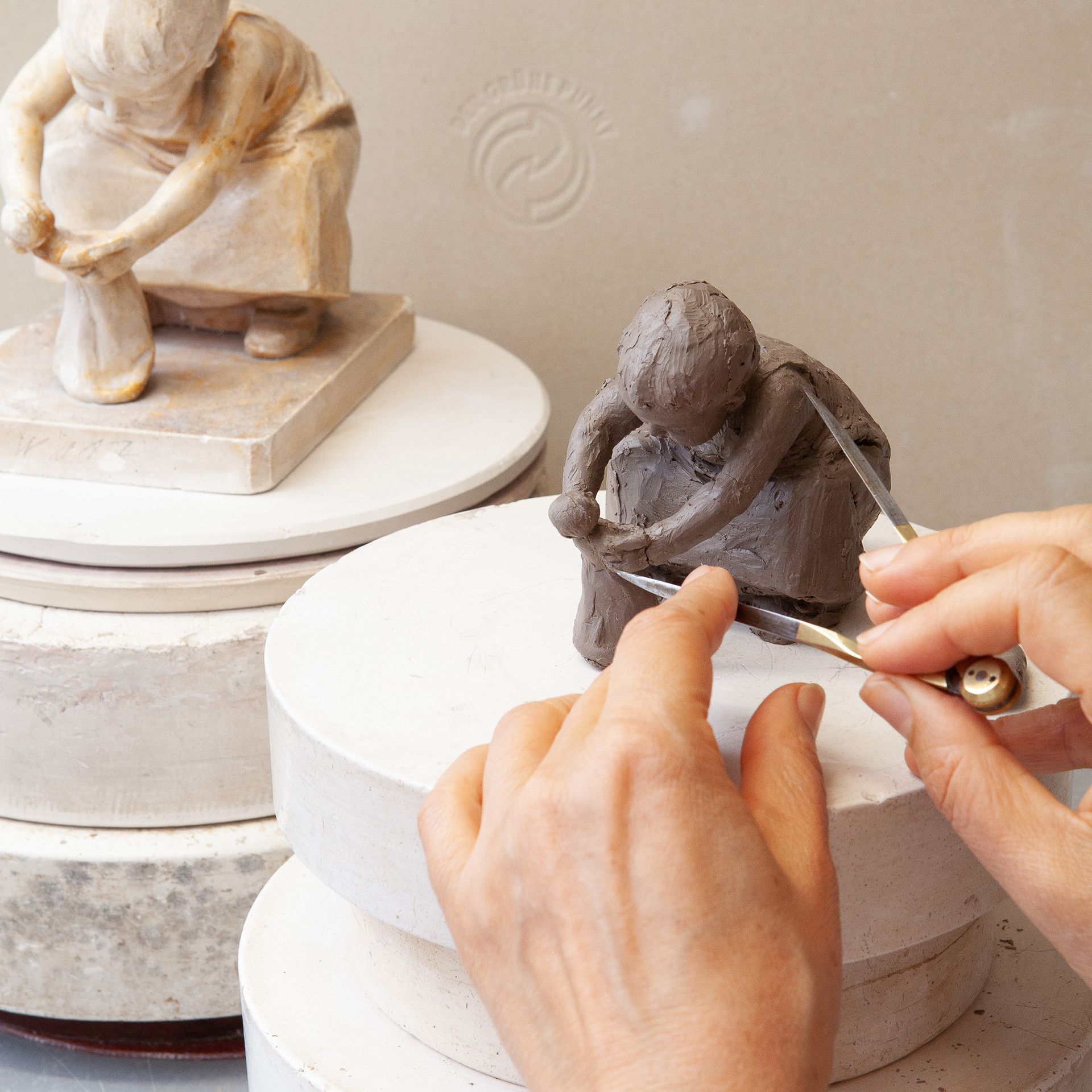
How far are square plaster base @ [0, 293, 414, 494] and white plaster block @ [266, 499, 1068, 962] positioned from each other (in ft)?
1.25

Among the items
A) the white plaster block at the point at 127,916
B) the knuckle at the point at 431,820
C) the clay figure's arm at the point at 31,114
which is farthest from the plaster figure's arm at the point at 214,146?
the knuckle at the point at 431,820

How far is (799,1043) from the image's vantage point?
675 millimetres

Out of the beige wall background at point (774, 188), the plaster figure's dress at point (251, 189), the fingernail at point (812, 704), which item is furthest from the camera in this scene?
the beige wall background at point (774, 188)

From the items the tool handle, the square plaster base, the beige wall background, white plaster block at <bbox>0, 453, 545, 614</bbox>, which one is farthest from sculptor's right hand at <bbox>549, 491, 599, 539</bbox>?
the beige wall background

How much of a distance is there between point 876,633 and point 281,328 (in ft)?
4.13

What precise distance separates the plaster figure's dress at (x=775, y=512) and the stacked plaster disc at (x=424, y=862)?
2.4 inches

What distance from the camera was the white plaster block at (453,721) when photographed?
0.95 meters

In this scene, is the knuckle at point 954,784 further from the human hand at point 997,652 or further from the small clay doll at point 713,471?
the small clay doll at point 713,471

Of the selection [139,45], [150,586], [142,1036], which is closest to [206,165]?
[139,45]

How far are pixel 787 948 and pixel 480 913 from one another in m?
0.17

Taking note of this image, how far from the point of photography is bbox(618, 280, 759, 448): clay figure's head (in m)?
0.94

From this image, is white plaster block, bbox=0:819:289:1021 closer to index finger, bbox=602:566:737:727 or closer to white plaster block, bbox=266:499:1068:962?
white plaster block, bbox=266:499:1068:962

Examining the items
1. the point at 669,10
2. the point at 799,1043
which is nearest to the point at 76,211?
the point at 669,10

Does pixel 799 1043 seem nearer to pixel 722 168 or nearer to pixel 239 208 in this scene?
pixel 239 208
